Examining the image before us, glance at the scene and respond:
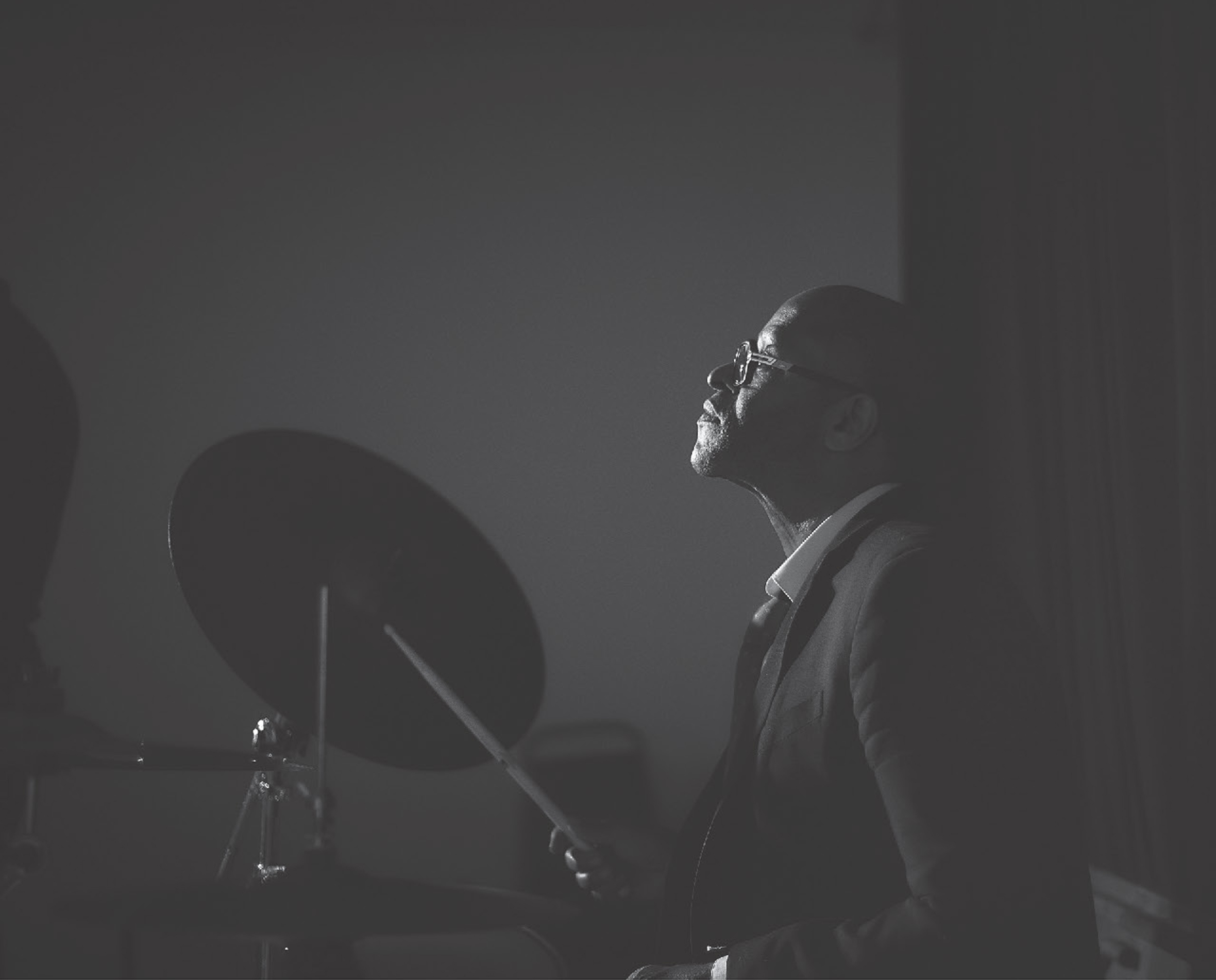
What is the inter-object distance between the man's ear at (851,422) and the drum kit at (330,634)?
44 centimetres

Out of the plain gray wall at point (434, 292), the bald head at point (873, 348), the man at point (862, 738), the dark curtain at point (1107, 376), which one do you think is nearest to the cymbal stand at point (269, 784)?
the man at point (862, 738)

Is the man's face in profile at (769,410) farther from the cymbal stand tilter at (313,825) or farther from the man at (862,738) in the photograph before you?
the cymbal stand tilter at (313,825)

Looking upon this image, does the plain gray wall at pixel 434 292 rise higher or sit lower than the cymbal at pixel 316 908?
higher

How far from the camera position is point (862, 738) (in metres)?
1.06

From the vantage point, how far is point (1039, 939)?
95 cm

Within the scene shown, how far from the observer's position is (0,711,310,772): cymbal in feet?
4.05

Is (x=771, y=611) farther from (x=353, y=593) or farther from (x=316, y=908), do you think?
(x=316, y=908)

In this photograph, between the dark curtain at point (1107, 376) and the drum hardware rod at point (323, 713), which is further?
the dark curtain at point (1107, 376)

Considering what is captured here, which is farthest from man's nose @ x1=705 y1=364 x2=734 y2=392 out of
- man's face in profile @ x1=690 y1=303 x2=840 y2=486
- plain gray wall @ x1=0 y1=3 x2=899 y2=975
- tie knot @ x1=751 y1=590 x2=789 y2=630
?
plain gray wall @ x1=0 y1=3 x2=899 y2=975

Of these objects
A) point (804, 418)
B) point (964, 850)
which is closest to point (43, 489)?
point (804, 418)

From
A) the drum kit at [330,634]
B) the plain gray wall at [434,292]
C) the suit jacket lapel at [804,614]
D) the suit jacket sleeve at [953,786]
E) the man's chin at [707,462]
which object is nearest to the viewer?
the suit jacket sleeve at [953,786]

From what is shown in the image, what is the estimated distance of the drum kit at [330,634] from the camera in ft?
4.37

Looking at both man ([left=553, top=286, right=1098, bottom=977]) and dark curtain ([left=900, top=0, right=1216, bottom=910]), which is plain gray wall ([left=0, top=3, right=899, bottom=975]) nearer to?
dark curtain ([left=900, top=0, right=1216, bottom=910])

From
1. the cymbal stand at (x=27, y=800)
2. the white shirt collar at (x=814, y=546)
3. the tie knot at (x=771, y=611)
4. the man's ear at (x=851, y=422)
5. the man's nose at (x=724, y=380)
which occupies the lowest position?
the cymbal stand at (x=27, y=800)
